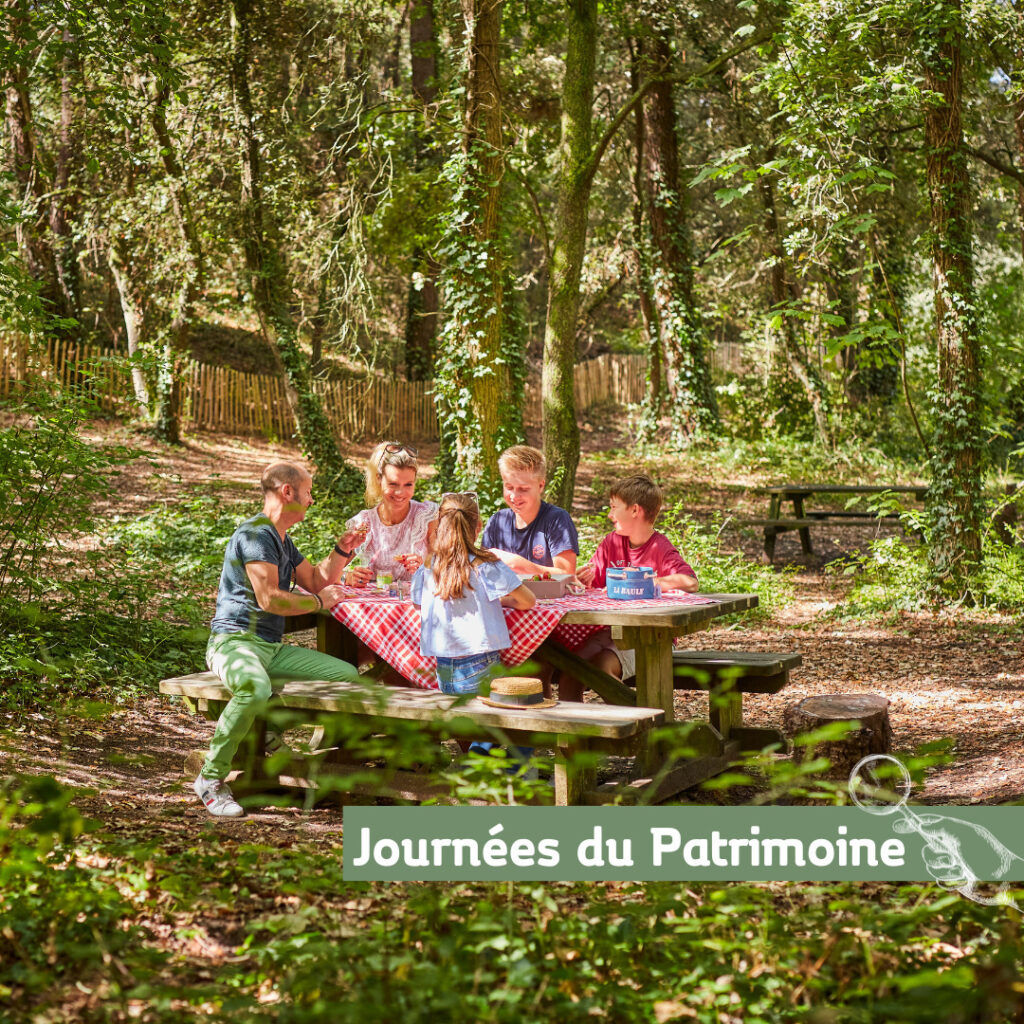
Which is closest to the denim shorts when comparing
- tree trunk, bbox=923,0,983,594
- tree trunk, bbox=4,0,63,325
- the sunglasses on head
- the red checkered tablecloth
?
the red checkered tablecloth

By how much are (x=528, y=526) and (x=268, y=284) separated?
488 inches

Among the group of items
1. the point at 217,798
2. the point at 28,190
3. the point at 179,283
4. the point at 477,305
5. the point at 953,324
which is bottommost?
the point at 217,798

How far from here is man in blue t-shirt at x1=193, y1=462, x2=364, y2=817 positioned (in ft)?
16.1

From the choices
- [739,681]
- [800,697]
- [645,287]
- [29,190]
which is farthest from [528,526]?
[645,287]

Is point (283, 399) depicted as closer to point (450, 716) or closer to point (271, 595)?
point (271, 595)

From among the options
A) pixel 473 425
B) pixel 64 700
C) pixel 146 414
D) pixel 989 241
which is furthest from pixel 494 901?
pixel 989 241

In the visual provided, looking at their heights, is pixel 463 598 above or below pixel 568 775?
above

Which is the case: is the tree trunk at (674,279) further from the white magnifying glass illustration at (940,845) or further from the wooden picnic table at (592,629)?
the white magnifying glass illustration at (940,845)

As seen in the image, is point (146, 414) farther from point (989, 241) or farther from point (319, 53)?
point (989, 241)

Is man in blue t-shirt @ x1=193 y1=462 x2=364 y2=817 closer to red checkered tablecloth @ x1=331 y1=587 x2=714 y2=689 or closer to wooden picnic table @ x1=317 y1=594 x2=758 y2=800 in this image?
red checkered tablecloth @ x1=331 y1=587 x2=714 y2=689

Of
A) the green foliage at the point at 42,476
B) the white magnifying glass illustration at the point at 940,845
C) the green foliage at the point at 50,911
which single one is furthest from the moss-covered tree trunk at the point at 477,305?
the green foliage at the point at 50,911

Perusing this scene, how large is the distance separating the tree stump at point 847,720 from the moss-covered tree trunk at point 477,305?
246 inches

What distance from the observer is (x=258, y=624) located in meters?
5.29

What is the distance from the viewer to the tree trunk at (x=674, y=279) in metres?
19.0
